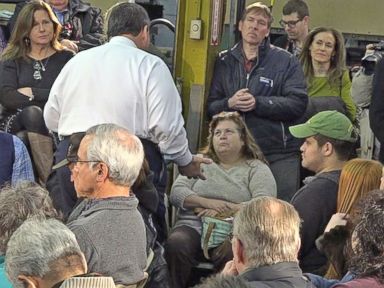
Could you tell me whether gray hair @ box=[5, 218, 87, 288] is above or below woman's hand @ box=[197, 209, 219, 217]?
above

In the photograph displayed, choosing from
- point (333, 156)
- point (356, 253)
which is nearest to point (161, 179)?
point (333, 156)

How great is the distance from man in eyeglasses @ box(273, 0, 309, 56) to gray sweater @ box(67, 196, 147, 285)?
3.64 m

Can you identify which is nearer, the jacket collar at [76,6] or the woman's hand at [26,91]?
the woman's hand at [26,91]

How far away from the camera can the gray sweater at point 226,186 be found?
611cm

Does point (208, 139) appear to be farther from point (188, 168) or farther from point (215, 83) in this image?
point (188, 168)

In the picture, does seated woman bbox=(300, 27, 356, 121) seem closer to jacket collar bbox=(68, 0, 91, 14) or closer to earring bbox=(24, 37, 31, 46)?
jacket collar bbox=(68, 0, 91, 14)

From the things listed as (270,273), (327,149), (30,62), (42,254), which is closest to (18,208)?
(42,254)

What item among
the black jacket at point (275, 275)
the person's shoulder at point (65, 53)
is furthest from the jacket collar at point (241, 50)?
the black jacket at point (275, 275)

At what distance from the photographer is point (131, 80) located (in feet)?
16.7

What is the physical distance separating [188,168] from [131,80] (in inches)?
26.0

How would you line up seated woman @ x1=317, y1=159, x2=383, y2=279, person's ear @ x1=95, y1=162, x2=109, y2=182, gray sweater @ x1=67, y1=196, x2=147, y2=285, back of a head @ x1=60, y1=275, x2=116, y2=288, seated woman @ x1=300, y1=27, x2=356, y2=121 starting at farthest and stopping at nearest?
seated woman @ x1=300, y1=27, x2=356, y2=121 → seated woman @ x1=317, y1=159, x2=383, y2=279 → person's ear @ x1=95, y1=162, x2=109, y2=182 → gray sweater @ x1=67, y1=196, x2=147, y2=285 → back of a head @ x1=60, y1=275, x2=116, y2=288

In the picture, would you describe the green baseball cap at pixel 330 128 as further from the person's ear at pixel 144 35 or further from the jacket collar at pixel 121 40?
the jacket collar at pixel 121 40

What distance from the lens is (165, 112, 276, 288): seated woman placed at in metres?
6.06

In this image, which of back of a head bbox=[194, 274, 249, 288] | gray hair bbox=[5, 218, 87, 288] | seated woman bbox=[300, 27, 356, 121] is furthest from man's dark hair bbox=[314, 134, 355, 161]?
back of a head bbox=[194, 274, 249, 288]
